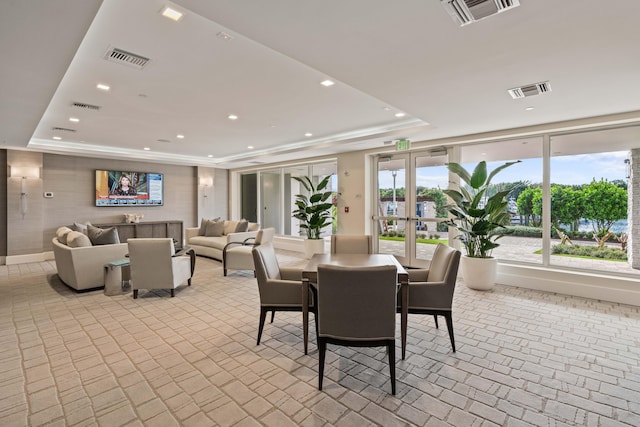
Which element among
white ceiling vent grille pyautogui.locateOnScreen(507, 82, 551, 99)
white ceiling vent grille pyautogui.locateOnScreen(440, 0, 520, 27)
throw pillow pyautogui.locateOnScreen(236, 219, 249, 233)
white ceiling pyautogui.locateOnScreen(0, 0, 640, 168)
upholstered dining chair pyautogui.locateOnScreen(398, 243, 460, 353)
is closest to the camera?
white ceiling vent grille pyautogui.locateOnScreen(440, 0, 520, 27)

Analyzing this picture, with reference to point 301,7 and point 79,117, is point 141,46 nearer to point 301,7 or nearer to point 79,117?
point 301,7

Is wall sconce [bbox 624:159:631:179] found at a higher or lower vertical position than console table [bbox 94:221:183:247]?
higher

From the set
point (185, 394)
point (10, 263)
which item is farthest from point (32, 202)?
point (185, 394)

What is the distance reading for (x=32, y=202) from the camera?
7.21 m

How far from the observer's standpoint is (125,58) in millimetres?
3000

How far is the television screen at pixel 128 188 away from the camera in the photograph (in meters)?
8.30

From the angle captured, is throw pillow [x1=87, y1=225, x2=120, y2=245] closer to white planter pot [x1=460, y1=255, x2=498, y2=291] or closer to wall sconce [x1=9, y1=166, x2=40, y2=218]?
wall sconce [x1=9, y1=166, x2=40, y2=218]

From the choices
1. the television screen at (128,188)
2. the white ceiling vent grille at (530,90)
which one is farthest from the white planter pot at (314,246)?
the television screen at (128,188)

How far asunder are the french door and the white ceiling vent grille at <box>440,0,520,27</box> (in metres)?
4.43

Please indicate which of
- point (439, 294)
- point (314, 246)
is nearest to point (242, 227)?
point (314, 246)

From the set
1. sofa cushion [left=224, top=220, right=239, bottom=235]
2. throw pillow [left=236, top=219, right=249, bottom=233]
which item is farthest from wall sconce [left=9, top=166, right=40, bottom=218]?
throw pillow [left=236, top=219, right=249, bottom=233]

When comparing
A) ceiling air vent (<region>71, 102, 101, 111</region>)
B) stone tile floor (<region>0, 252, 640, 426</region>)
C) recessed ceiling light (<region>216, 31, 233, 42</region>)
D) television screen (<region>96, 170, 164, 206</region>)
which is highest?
ceiling air vent (<region>71, 102, 101, 111</region>)

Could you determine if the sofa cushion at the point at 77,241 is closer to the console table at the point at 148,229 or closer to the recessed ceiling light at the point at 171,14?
the console table at the point at 148,229

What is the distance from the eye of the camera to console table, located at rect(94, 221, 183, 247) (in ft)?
27.2
